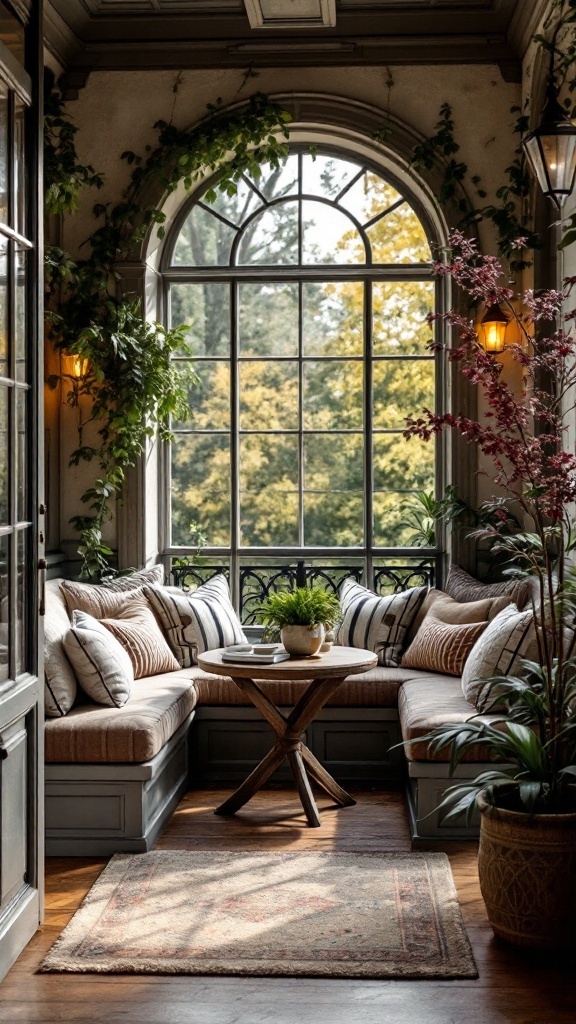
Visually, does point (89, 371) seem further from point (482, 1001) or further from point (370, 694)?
point (482, 1001)

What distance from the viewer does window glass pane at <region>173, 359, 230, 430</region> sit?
6.51m

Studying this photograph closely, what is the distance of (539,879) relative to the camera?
3.38 m

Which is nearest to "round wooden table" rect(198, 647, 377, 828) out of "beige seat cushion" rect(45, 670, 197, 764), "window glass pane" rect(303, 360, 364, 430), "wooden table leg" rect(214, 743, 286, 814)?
"wooden table leg" rect(214, 743, 286, 814)

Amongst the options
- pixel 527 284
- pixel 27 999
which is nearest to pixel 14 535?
pixel 27 999

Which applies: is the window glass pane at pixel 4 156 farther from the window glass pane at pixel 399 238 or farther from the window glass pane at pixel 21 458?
the window glass pane at pixel 399 238

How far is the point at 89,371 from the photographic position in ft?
20.0

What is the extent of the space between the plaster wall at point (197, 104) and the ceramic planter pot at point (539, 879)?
3.48m

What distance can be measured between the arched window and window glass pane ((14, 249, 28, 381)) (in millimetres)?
2918

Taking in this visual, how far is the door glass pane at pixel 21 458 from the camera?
3.50 meters

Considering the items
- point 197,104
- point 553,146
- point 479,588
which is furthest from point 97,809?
point 197,104

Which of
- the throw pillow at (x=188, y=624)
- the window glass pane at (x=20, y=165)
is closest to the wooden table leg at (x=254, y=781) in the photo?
the throw pillow at (x=188, y=624)

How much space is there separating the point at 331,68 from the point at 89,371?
7.32 ft

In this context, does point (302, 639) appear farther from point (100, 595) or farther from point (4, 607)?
point (4, 607)

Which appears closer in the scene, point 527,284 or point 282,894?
point 282,894
